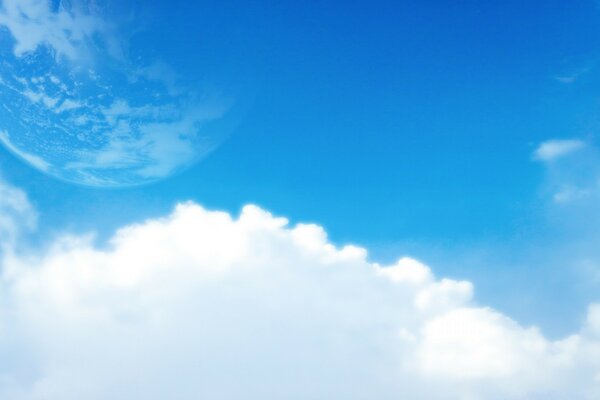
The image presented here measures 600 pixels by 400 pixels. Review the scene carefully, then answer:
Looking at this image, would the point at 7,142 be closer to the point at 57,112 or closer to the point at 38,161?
the point at 38,161

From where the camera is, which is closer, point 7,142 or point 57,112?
point 57,112

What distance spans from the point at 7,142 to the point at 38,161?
9.31 feet

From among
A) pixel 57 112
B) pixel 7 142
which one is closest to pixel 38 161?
pixel 7 142

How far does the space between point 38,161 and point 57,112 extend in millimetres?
8702

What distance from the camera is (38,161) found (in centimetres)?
3359

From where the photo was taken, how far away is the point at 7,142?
31938 mm

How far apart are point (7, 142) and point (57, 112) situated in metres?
8.59

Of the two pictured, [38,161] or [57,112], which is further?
[38,161]

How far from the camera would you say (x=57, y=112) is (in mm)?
28125
